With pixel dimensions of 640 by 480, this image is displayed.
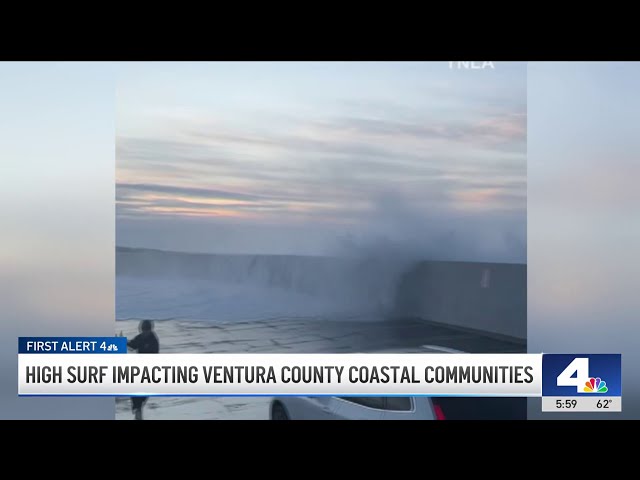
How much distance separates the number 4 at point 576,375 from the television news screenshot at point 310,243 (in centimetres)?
2

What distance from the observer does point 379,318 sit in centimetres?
480

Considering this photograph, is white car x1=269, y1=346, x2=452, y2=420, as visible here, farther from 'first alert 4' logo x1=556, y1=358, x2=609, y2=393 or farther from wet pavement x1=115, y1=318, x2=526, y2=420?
'first alert 4' logo x1=556, y1=358, x2=609, y2=393

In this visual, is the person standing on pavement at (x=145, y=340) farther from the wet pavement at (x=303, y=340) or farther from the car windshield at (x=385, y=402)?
the car windshield at (x=385, y=402)

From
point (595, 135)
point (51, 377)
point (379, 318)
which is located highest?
point (595, 135)

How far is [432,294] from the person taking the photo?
15.6 ft

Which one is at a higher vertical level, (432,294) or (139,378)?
(432,294)

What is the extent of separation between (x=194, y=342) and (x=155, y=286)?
498 mm

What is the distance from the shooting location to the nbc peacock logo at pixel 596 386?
487 centimetres

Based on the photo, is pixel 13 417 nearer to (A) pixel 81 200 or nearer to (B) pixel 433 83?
(A) pixel 81 200

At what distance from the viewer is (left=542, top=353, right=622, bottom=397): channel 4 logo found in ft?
15.9

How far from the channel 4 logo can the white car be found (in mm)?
855

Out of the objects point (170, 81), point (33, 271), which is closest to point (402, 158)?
point (170, 81)

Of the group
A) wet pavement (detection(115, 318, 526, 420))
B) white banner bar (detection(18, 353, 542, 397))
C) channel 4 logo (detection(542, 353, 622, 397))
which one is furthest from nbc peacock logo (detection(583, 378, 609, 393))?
wet pavement (detection(115, 318, 526, 420))

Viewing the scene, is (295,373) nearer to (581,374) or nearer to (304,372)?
(304,372)
